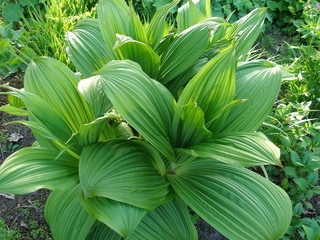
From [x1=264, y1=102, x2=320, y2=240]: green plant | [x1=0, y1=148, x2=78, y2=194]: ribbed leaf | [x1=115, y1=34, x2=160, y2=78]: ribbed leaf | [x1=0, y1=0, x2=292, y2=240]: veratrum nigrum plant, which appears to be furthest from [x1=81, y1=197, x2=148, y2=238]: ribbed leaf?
[x1=264, y1=102, x2=320, y2=240]: green plant

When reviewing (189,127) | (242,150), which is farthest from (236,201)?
(189,127)

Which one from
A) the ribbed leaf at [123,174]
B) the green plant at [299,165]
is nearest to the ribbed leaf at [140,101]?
the ribbed leaf at [123,174]

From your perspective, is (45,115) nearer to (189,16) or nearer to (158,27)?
(158,27)

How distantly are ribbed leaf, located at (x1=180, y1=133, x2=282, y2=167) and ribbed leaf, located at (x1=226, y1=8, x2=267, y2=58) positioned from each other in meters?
0.64

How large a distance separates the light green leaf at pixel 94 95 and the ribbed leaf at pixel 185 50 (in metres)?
0.39

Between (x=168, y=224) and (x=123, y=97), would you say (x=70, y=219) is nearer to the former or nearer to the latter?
(x=168, y=224)

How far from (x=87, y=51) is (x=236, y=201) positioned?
1.03 m

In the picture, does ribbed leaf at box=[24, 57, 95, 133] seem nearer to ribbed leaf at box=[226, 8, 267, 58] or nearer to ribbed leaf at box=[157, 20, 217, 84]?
ribbed leaf at box=[157, 20, 217, 84]

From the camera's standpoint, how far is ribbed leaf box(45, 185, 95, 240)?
146 cm

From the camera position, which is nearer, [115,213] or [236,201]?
[115,213]

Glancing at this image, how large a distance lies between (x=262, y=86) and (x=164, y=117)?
453 millimetres

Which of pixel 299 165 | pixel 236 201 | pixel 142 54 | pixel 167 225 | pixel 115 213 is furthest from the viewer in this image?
pixel 299 165

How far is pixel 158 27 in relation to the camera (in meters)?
1.74

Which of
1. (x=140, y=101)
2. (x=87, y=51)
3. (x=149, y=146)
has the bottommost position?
(x=149, y=146)
